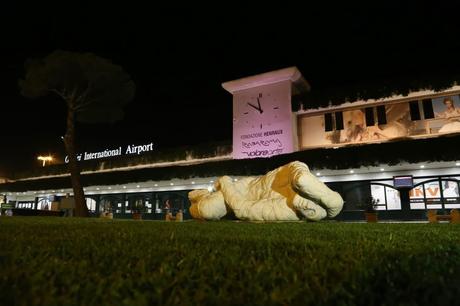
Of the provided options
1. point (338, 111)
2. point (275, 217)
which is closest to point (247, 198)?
point (275, 217)

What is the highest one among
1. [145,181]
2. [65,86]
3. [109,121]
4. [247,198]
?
[65,86]

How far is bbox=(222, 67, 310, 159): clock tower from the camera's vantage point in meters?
22.5

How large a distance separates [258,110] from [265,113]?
621 mm

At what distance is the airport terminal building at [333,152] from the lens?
17.6m

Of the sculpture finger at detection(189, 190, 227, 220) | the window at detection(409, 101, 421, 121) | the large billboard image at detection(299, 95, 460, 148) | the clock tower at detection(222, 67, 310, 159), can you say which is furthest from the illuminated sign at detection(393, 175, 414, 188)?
the sculpture finger at detection(189, 190, 227, 220)

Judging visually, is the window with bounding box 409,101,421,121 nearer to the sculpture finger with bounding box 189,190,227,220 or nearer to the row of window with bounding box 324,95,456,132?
the row of window with bounding box 324,95,456,132

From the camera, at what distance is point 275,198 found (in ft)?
30.3

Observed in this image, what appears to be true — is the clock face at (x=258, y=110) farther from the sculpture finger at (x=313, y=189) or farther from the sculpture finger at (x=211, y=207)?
the sculpture finger at (x=313, y=189)

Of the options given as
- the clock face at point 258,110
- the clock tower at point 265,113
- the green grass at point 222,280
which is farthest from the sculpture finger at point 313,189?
the clock face at point 258,110

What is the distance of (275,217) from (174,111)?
2489cm

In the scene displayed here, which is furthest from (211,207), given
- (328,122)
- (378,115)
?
(378,115)

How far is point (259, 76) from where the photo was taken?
925 inches

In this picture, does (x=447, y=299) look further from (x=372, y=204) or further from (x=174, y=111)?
(x=174, y=111)

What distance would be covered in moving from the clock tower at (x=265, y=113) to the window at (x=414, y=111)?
7.30 m
